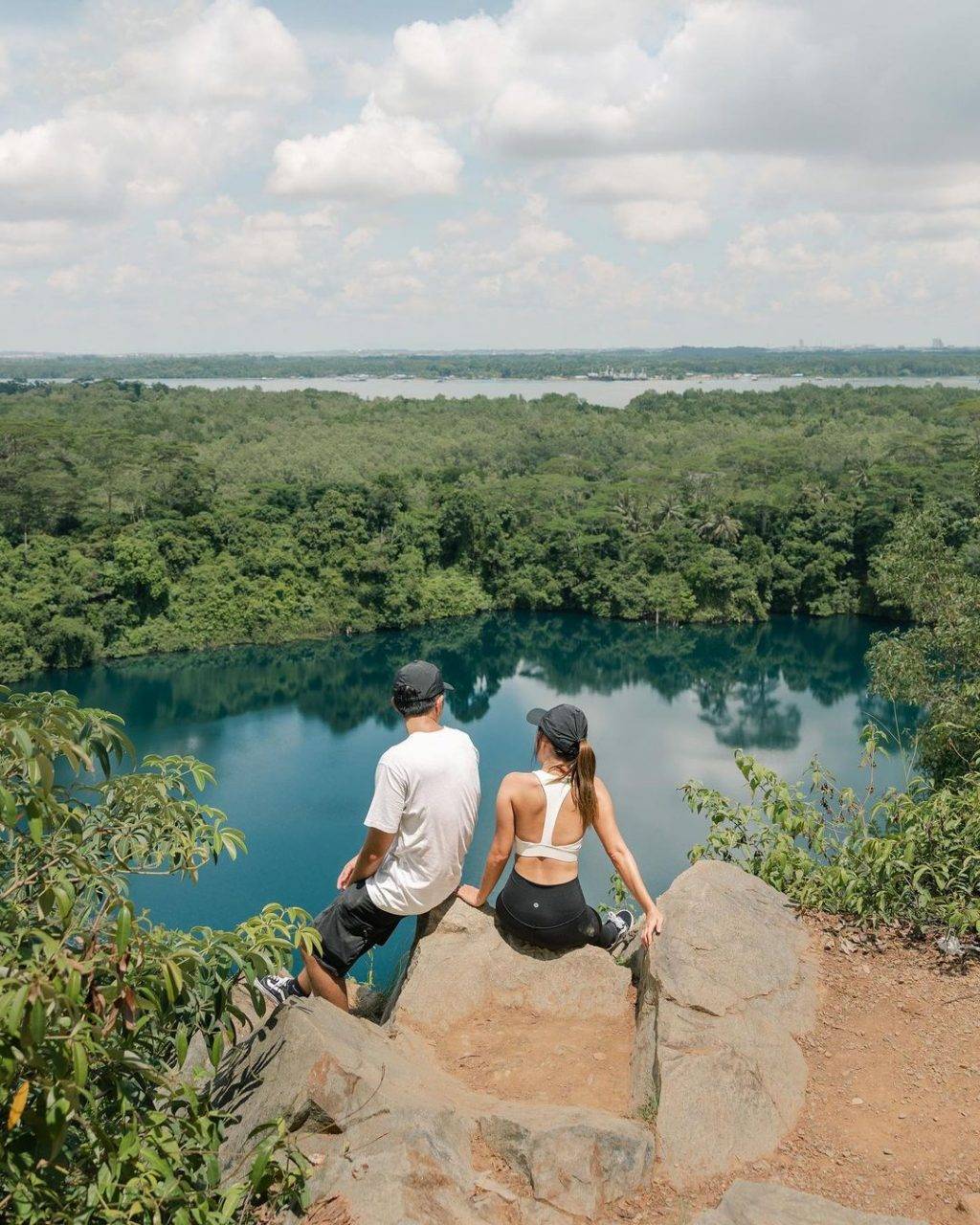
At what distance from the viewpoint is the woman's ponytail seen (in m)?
3.46

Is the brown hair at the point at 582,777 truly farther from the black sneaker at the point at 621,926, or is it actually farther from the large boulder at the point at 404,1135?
the large boulder at the point at 404,1135

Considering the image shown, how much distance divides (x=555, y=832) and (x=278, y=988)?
1.15 metres

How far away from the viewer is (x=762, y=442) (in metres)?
51.5

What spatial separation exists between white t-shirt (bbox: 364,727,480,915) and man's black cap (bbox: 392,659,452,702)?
128 mm

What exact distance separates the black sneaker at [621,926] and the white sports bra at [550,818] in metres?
0.59

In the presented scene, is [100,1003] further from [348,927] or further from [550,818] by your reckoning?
[550,818]

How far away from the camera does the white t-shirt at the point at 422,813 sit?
134 inches

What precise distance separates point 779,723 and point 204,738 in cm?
1454

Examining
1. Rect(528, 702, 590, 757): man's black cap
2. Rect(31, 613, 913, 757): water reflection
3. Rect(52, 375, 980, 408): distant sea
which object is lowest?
Rect(31, 613, 913, 757): water reflection

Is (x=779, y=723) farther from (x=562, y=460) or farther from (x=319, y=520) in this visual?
(x=562, y=460)

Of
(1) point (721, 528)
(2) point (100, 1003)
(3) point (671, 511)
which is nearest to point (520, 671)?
(1) point (721, 528)

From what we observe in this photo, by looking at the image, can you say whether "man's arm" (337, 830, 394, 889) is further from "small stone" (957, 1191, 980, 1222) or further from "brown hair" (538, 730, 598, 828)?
"small stone" (957, 1191, 980, 1222)

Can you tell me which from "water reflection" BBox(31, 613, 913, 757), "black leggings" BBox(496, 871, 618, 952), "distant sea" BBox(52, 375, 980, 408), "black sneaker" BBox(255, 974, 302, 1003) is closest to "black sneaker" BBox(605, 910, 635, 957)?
"black leggings" BBox(496, 871, 618, 952)

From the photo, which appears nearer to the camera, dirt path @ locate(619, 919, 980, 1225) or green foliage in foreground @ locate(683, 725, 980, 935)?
dirt path @ locate(619, 919, 980, 1225)
